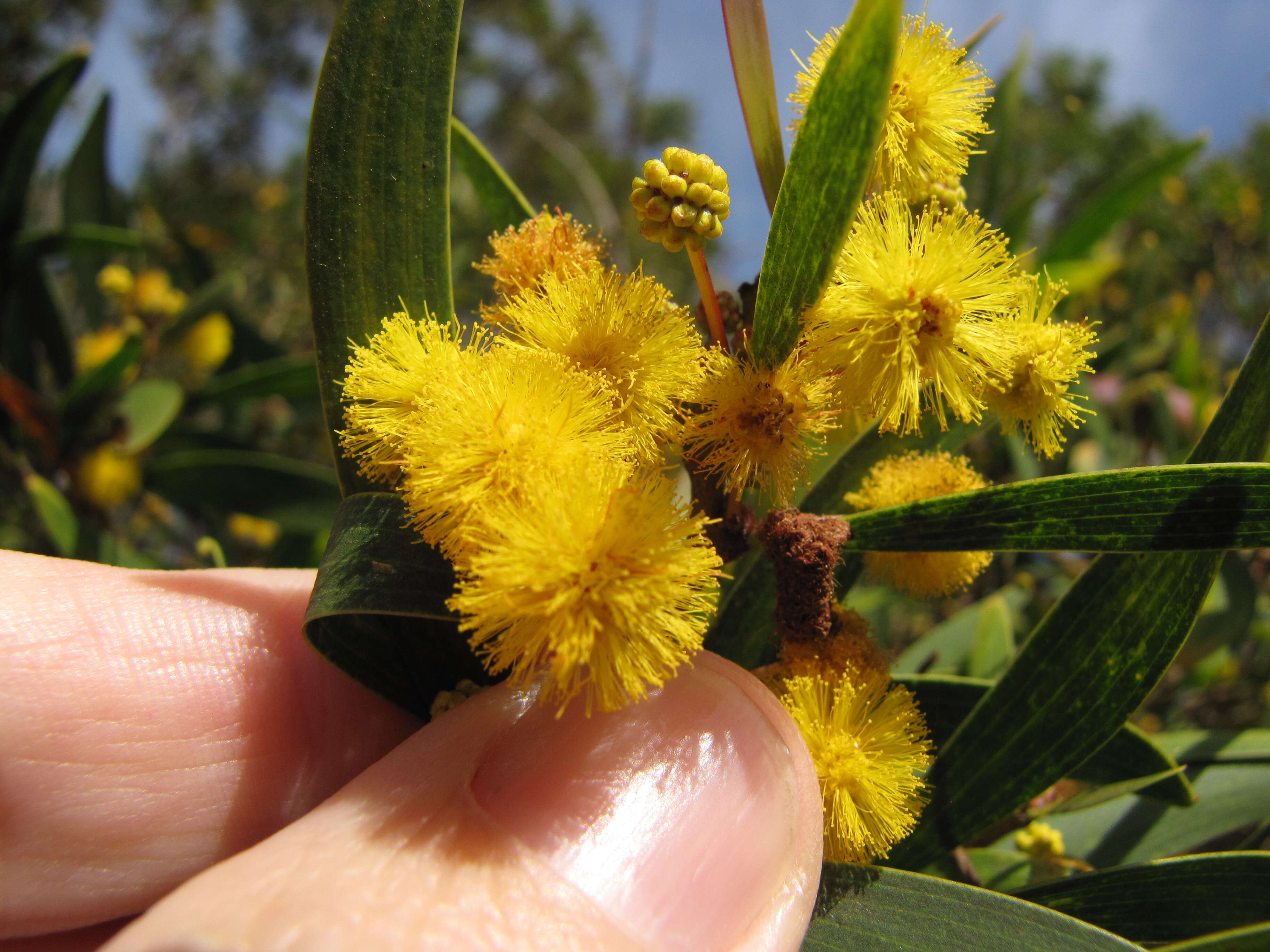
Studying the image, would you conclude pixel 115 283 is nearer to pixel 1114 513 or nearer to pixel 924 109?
pixel 924 109

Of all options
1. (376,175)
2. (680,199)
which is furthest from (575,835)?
(376,175)

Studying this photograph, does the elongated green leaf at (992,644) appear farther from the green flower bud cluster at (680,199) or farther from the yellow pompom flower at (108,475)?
the yellow pompom flower at (108,475)

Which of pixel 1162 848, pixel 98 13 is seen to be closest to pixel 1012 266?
pixel 1162 848

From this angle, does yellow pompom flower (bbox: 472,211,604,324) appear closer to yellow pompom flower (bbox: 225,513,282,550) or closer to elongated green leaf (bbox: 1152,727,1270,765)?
elongated green leaf (bbox: 1152,727,1270,765)

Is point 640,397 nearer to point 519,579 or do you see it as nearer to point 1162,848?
point 519,579

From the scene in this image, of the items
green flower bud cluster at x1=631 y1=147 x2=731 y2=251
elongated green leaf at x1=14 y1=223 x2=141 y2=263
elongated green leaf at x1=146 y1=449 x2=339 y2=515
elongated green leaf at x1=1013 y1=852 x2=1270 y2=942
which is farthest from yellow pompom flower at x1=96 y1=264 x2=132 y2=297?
elongated green leaf at x1=1013 y1=852 x2=1270 y2=942
